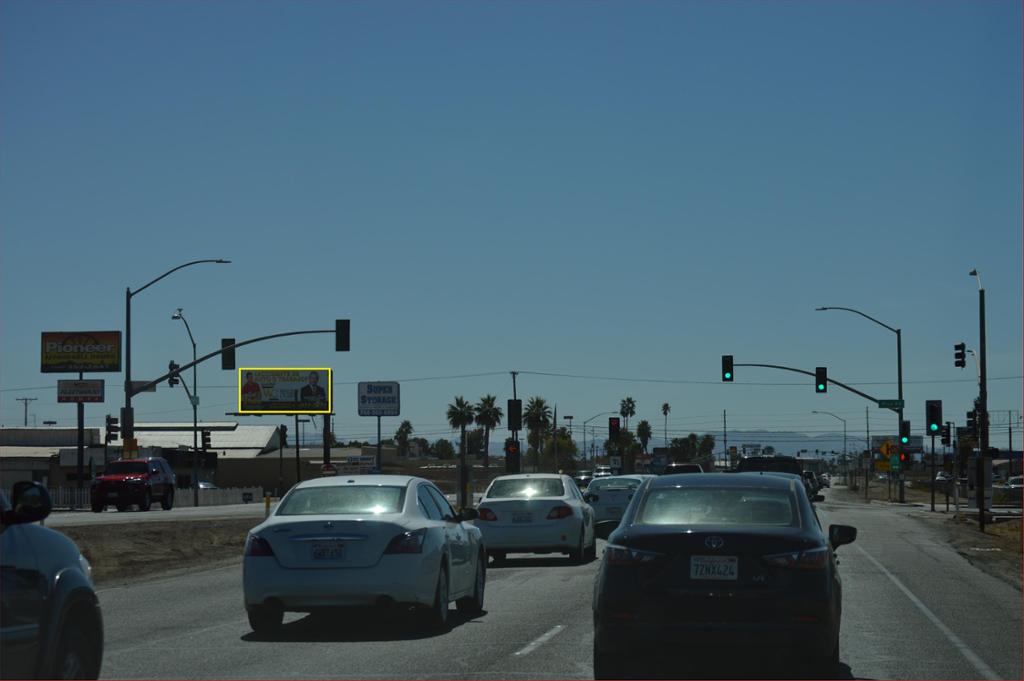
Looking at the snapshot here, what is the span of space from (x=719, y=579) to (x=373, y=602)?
4601 mm

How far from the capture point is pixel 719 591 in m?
9.84

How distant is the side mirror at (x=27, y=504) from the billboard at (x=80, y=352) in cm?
7682

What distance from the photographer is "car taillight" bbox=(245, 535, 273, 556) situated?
1349 cm

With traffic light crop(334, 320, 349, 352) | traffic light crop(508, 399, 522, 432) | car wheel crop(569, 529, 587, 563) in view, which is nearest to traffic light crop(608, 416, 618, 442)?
traffic light crop(508, 399, 522, 432)

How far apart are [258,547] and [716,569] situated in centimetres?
544

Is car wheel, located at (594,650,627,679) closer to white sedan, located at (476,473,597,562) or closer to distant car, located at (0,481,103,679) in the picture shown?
distant car, located at (0,481,103,679)

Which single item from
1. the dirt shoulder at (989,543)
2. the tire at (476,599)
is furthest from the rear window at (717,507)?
the dirt shoulder at (989,543)

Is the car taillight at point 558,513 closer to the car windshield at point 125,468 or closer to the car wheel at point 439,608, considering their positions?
the car wheel at point 439,608

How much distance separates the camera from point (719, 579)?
988 centimetres

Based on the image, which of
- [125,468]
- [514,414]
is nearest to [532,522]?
[125,468]

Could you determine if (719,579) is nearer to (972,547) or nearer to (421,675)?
(421,675)

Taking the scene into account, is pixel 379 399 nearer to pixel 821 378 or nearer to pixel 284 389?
pixel 284 389

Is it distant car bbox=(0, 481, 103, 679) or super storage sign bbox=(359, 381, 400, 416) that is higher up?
super storage sign bbox=(359, 381, 400, 416)

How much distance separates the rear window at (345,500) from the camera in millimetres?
14031
